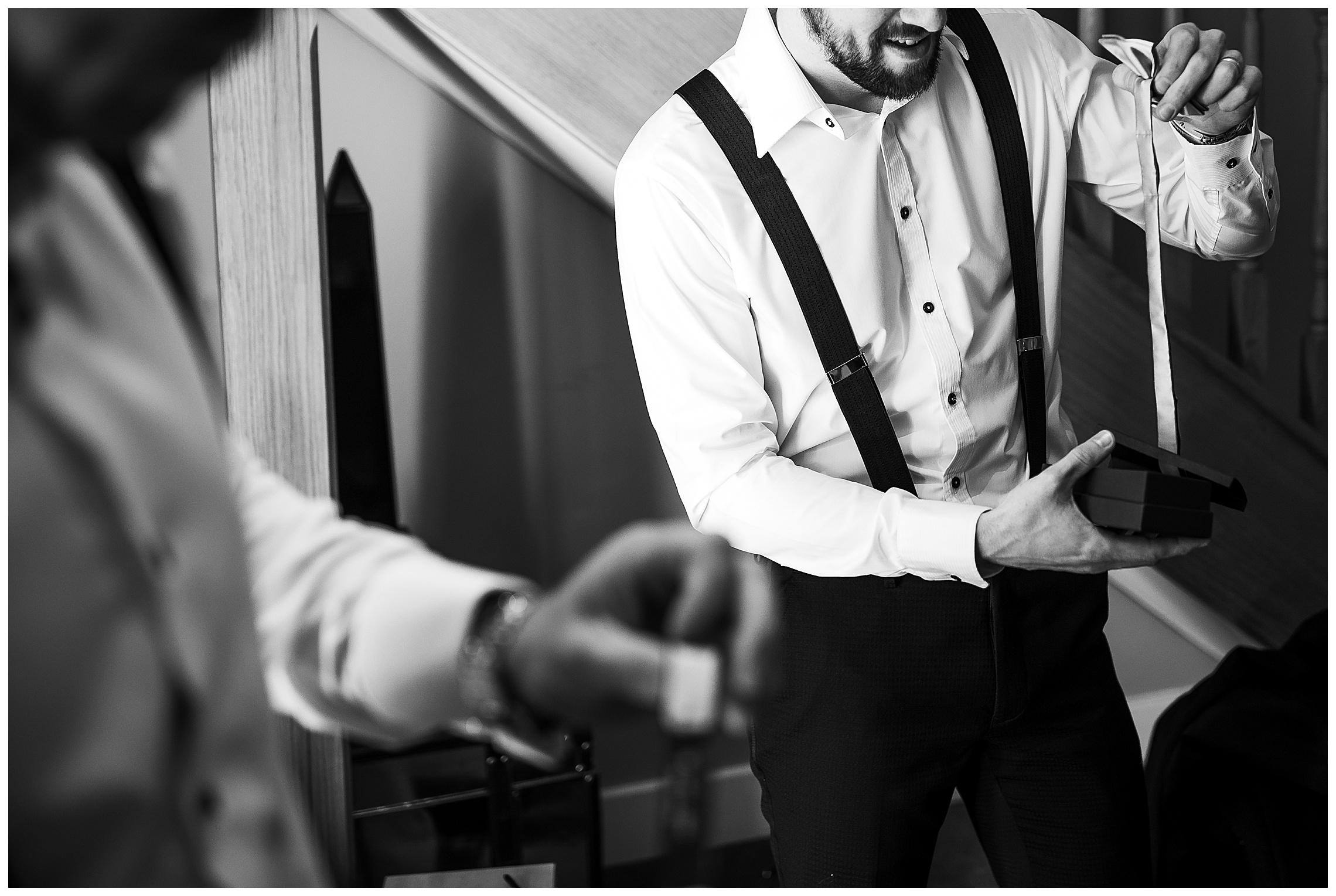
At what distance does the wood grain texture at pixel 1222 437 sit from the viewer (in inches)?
57.1

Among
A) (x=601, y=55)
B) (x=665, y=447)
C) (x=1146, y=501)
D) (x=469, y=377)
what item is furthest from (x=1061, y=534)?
(x=469, y=377)

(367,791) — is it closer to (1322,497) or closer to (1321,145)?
(1322,497)

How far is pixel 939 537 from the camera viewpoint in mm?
830

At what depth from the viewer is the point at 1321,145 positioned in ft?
Result: 5.24

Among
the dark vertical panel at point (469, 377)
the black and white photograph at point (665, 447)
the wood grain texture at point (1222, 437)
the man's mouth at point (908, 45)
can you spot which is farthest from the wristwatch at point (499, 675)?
the wood grain texture at point (1222, 437)

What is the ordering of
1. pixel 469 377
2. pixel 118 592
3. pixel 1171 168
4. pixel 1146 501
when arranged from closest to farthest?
pixel 118 592 < pixel 1146 501 < pixel 1171 168 < pixel 469 377

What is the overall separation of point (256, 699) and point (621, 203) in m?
0.64

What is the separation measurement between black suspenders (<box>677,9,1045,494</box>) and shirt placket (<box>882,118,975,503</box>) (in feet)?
0.21

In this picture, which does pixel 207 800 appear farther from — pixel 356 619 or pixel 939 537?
pixel 939 537

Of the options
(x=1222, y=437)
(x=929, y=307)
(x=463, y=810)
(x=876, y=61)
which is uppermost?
(x=876, y=61)

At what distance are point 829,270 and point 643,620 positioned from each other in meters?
0.55

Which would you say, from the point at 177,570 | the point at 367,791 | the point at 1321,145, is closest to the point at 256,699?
the point at 177,570

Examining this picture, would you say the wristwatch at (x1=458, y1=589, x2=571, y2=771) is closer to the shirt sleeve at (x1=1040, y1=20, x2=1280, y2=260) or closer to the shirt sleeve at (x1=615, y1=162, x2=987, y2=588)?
the shirt sleeve at (x1=615, y1=162, x2=987, y2=588)

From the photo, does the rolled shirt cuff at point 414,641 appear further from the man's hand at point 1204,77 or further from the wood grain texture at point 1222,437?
the wood grain texture at point 1222,437
